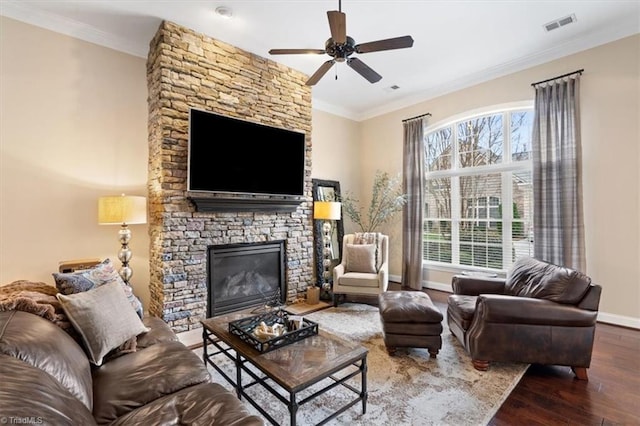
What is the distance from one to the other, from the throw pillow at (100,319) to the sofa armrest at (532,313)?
2.68 m

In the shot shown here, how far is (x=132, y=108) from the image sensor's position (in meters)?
3.62

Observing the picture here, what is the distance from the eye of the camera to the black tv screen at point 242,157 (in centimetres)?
343

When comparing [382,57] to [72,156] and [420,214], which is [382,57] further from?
[72,156]

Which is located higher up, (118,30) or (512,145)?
(118,30)

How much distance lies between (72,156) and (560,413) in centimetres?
493

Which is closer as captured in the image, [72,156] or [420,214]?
[72,156]

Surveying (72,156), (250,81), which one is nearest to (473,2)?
(250,81)

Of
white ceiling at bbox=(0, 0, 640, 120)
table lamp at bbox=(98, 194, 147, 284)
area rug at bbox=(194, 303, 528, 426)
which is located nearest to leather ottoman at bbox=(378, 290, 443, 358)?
area rug at bbox=(194, 303, 528, 426)

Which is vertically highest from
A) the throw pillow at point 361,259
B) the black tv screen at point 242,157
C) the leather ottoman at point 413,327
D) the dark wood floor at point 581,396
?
the black tv screen at point 242,157

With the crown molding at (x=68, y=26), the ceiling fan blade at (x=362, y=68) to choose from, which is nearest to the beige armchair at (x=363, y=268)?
the ceiling fan blade at (x=362, y=68)

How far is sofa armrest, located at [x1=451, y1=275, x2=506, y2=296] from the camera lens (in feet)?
10.3

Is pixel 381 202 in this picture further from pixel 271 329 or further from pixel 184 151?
pixel 271 329

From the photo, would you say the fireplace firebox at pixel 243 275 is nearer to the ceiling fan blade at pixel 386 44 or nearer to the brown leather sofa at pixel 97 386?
the brown leather sofa at pixel 97 386

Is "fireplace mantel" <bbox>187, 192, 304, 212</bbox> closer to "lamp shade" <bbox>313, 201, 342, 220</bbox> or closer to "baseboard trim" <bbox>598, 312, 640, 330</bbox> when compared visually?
"lamp shade" <bbox>313, 201, 342, 220</bbox>
